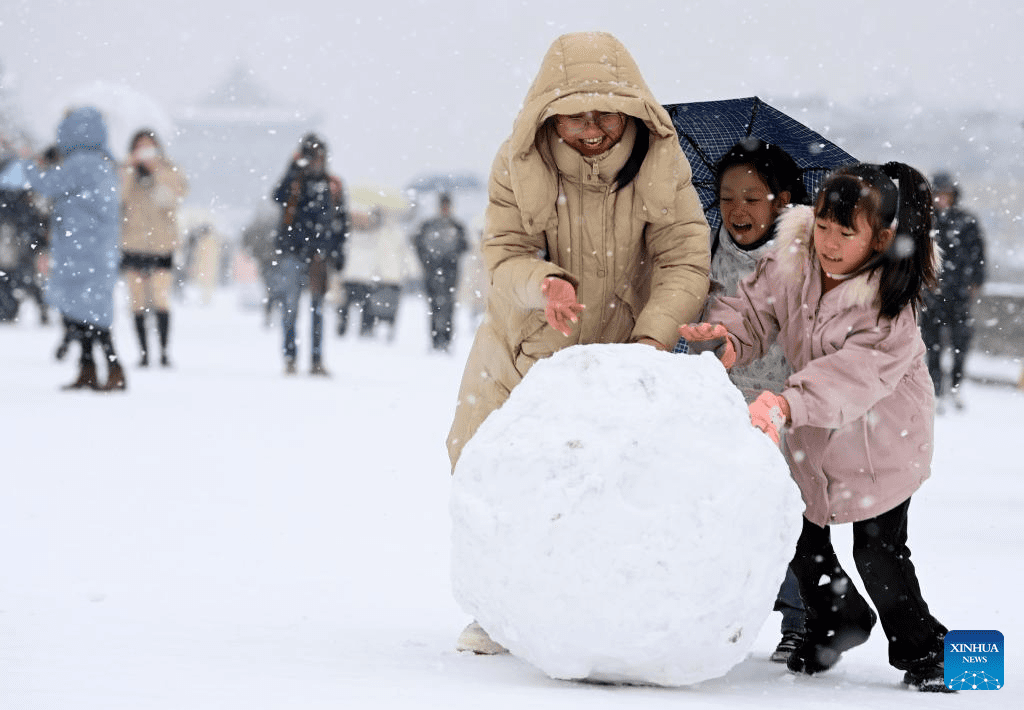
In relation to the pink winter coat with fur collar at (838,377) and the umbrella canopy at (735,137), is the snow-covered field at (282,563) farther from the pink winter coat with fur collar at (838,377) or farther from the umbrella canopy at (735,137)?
the umbrella canopy at (735,137)

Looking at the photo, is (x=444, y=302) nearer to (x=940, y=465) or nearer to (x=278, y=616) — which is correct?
(x=940, y=465)

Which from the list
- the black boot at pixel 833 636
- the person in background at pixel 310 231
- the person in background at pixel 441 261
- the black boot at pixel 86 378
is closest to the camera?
the black boot at pixel 833 636

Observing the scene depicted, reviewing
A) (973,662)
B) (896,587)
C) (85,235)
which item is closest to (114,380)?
(85,235)

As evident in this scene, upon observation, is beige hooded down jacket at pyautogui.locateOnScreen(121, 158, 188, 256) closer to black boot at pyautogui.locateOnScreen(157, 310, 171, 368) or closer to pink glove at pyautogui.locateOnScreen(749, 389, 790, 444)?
black boot at pyautogui.locateOnScreen(157, 310, 171, 368)

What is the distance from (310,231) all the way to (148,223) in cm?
128

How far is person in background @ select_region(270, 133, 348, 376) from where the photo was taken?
409 inches

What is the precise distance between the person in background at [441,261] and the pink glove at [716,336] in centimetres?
1122

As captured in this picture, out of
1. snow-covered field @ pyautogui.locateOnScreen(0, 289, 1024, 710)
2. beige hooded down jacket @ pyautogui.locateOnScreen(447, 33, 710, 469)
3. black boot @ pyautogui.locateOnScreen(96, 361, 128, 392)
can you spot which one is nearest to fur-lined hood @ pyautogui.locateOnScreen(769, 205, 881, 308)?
beige hooded down jacket @ pyautogui.locateOnScreen(447, 33, 710, 469)

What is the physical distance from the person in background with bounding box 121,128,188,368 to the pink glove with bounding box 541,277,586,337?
299 inches

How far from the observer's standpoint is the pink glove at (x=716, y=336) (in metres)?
2.95

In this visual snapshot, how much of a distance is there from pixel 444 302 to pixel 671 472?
11.9 metres

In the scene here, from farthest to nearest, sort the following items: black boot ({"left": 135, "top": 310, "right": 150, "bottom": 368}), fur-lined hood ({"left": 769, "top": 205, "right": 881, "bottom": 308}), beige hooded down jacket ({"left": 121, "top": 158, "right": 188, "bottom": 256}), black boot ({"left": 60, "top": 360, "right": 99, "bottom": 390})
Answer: black boot ({"left": 135, "top": 310, "right": 150, "bottom": 368}), beige hooded down jacket ({"left": 121, "top": 158, "right": 188, "bottom": 256}), black boot ({"left": 60, "top": 360, "right": 99, "bottom": 390}), fur-lined hood ({"left": 769, "top": 205, "right": 881, "bottom": 308})

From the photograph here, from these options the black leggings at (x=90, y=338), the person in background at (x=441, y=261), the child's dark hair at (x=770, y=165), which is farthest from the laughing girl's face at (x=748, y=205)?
the person in background at (x=441, y=261)

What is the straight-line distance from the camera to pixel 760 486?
2.54 meters
